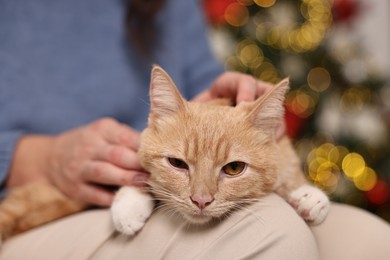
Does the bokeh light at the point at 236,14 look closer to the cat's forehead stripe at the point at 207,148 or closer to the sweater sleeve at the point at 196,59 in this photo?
the sweater sleeve at the point at 196,59

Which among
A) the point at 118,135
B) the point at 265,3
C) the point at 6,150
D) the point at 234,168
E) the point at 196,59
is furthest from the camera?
the point at 265,3

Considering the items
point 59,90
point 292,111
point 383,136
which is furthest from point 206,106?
point 383,136

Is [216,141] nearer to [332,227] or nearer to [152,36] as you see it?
[332,227]

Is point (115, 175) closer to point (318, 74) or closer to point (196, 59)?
point (196, 59)

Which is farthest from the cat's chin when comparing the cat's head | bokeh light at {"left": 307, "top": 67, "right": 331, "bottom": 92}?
bokeh light at {"left": 307, "top": 67, "right": 331, "bottom": 92}

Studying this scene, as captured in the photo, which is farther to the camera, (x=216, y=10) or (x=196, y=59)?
(x=216, y=10)

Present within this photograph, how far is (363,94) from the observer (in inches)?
83.5

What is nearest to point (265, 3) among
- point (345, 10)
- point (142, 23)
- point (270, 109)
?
point (345, 10)

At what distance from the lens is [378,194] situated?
2.13 meters

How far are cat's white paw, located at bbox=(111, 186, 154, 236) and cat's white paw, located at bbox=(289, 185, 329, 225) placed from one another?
350 mm

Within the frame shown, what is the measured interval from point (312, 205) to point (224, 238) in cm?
27

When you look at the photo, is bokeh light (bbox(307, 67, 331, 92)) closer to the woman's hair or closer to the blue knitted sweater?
the blue knitted sweater

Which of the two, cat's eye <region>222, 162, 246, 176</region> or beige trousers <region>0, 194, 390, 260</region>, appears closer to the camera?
beige trousers <region>0, 194, 390, 260</region>

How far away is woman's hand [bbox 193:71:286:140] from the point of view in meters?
1.09
